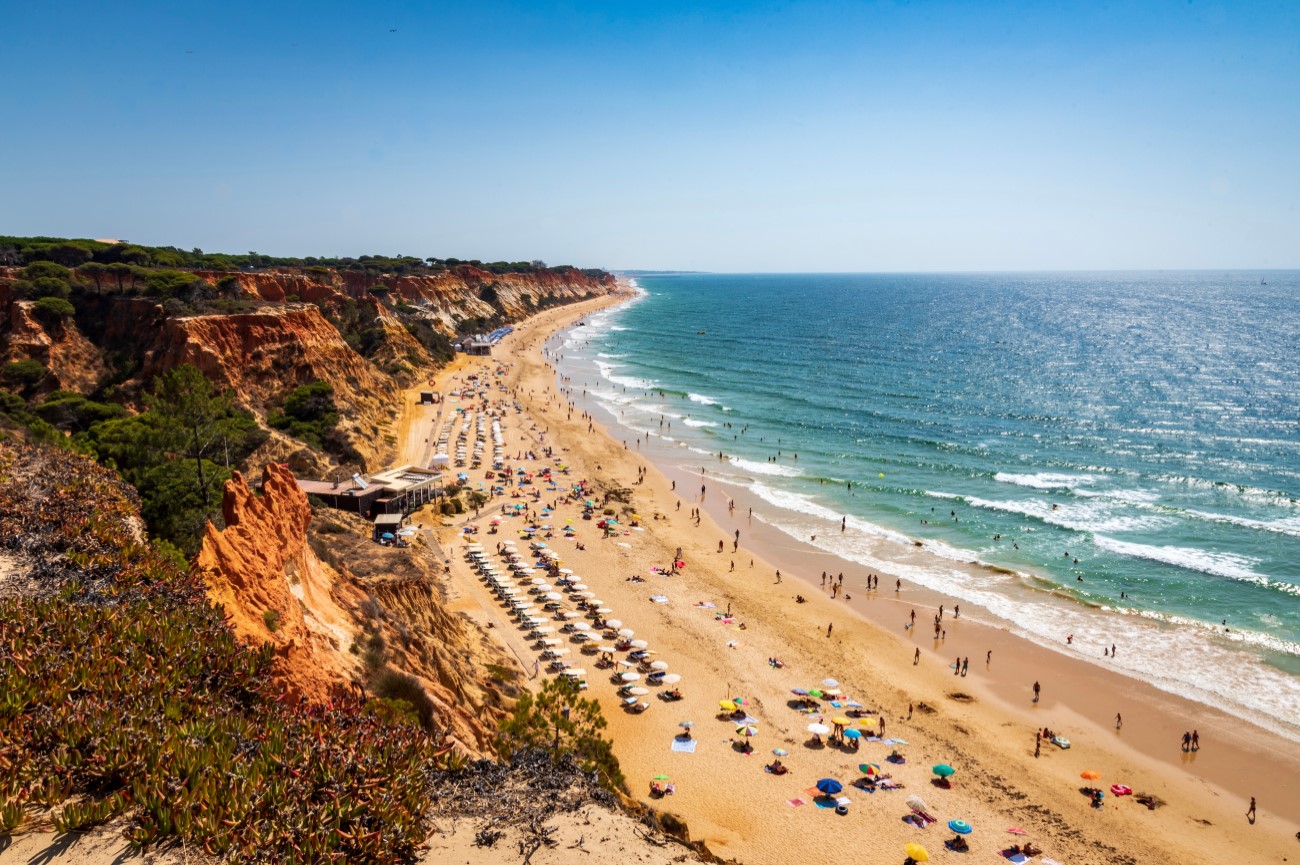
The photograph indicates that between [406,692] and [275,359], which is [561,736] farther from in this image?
[275,359]

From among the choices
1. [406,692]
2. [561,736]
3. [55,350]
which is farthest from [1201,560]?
[55,350]

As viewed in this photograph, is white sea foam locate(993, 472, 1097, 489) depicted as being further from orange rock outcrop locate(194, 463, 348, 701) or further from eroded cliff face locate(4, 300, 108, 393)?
eroded cliff face locate(4, 300, 108, 393)

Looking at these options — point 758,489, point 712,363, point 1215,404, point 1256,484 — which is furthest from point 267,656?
point 712,363

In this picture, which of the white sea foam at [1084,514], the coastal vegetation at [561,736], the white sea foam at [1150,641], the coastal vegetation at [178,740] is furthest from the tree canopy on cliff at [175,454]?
the white sea foam at [1084,514]

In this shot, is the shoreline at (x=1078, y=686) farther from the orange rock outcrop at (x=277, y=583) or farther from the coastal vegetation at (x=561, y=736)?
the orange rock outcrop at (x=277, y=583)

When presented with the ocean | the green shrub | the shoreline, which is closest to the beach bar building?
the shoreline

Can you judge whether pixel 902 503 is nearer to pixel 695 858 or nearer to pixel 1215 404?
pixel 695 858
